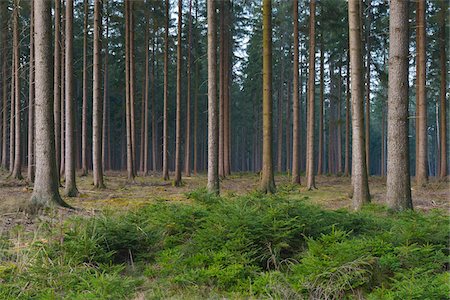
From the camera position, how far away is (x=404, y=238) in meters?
5.33

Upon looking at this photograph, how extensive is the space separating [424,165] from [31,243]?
1692 centimetres

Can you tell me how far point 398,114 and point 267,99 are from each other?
5.61 m

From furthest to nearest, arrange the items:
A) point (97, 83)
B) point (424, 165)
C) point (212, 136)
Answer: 1. point (424, 165)
2. point (97, 83)
3. point (212, 136)

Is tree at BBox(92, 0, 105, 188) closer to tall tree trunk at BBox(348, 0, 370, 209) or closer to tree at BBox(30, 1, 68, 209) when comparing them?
tree at BBox(30, 1, 68, 209)

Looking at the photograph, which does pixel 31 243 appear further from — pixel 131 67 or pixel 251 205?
pixel 131 67

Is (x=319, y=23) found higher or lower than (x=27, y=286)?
higher

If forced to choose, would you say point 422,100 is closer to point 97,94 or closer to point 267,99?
point 267,99

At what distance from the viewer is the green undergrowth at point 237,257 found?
450 cm

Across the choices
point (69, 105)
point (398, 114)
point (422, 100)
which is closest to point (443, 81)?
point (422, 100)

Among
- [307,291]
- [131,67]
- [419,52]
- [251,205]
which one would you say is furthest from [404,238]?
[131,67]

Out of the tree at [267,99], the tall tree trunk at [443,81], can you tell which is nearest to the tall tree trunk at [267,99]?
the tree at [267,99]

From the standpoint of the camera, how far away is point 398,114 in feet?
29.3

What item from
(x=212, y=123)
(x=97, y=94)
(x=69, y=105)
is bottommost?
(x=212, y=123)

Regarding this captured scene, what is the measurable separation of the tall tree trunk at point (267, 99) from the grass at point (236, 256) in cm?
681
